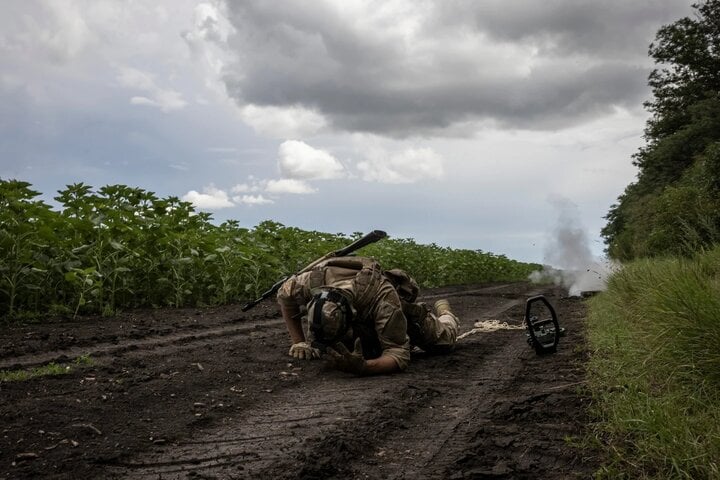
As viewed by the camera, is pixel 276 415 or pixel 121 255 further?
pixel 121 255

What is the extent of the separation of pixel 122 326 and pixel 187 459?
531 cm

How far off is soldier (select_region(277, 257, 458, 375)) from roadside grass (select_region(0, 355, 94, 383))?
2.07 m

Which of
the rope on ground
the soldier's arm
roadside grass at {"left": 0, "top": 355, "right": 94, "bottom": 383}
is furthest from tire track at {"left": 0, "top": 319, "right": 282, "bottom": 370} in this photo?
the rope on ground

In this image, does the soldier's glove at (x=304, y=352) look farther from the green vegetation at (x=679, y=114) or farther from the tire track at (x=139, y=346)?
the green vegetation at (x=679, y=114)

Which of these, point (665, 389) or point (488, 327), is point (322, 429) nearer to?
point (665, 389)

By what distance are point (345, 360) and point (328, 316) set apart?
0.47 m

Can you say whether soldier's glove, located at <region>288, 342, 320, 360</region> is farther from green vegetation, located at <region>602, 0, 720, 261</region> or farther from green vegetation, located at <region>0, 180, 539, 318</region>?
green vegetation, located at <region>602, 0, 720, 261</region>

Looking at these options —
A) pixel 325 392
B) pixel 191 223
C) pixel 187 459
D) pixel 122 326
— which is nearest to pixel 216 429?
pixel 187 459

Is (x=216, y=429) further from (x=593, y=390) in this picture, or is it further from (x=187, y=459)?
(x=593, y=390)

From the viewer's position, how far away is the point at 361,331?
6.24 m

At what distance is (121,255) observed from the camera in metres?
10.2

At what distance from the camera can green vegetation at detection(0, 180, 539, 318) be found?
28.1ft

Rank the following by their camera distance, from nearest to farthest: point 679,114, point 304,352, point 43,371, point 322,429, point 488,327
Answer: point 322,429 → point 43,371 → point 304,352 → point 488,327 → point 679,114

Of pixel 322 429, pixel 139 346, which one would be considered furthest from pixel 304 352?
pixel 322 429
